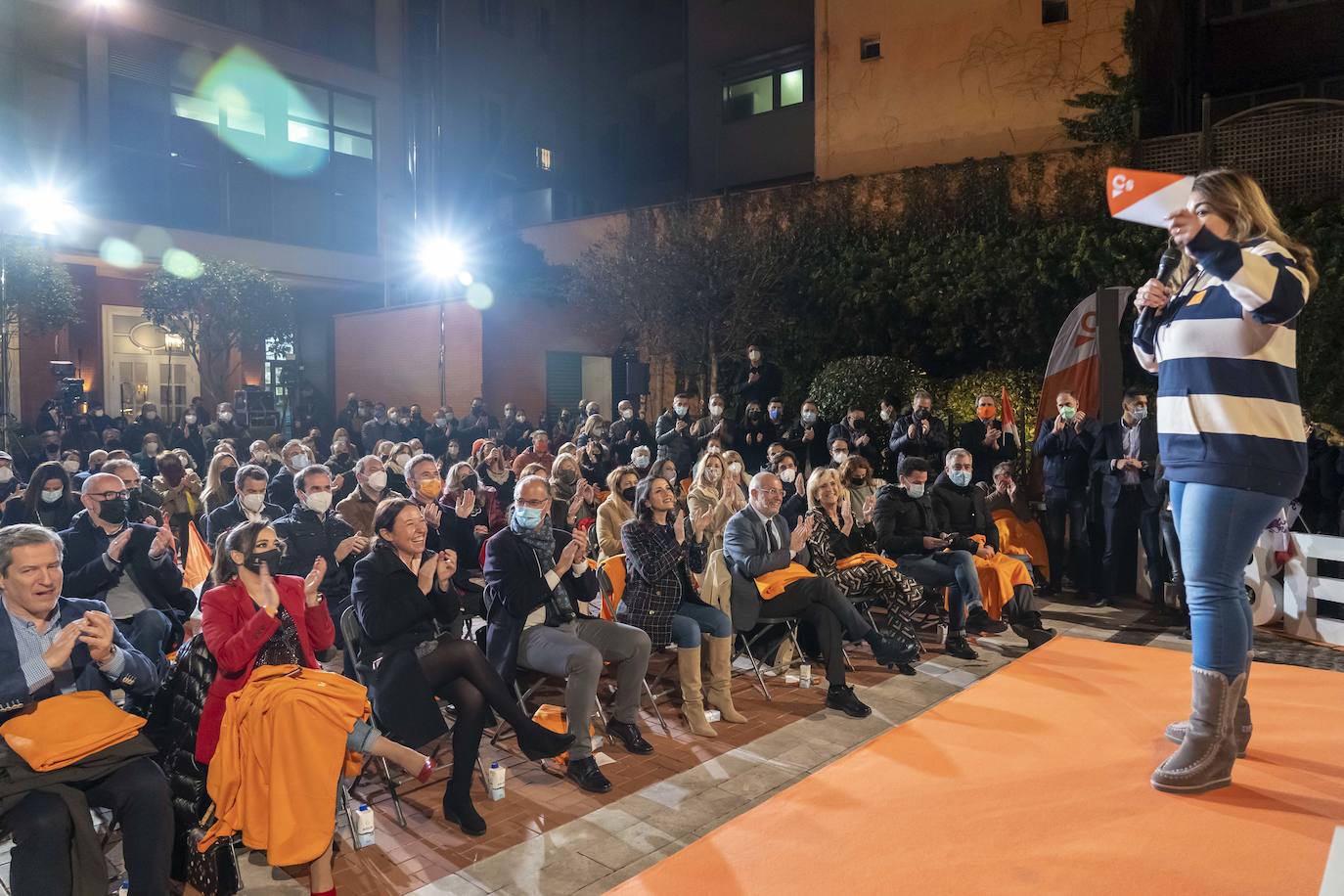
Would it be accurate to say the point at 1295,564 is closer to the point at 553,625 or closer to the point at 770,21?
the point at 553,625

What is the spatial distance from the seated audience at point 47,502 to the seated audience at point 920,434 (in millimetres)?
8011

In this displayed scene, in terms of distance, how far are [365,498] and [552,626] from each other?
292cm

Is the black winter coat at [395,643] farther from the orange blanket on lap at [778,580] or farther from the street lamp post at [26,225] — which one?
the street lamp post at [26,225]

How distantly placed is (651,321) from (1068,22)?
8815 millimetres

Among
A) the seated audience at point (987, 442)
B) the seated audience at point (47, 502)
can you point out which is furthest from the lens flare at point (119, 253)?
the seated audience at point (987, 442)

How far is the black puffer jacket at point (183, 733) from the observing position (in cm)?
343

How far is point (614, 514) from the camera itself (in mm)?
6805

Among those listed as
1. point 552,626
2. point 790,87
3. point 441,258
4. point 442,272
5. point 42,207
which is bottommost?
point 552,626

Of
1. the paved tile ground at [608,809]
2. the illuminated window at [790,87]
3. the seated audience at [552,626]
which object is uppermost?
the illuminated window at [790,87]

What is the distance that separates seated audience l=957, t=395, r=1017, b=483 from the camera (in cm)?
984

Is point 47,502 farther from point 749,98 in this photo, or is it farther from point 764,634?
point 749,98

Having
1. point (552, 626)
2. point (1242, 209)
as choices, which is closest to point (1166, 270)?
point (1242, 209)

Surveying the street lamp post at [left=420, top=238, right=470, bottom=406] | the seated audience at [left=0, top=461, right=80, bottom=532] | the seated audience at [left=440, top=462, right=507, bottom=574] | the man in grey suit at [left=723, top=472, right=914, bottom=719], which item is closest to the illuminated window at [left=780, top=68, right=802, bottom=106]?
the street lamp post at [left=420, top=238, right=470, bottom=406]

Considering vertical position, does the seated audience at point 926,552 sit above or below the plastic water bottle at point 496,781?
above
